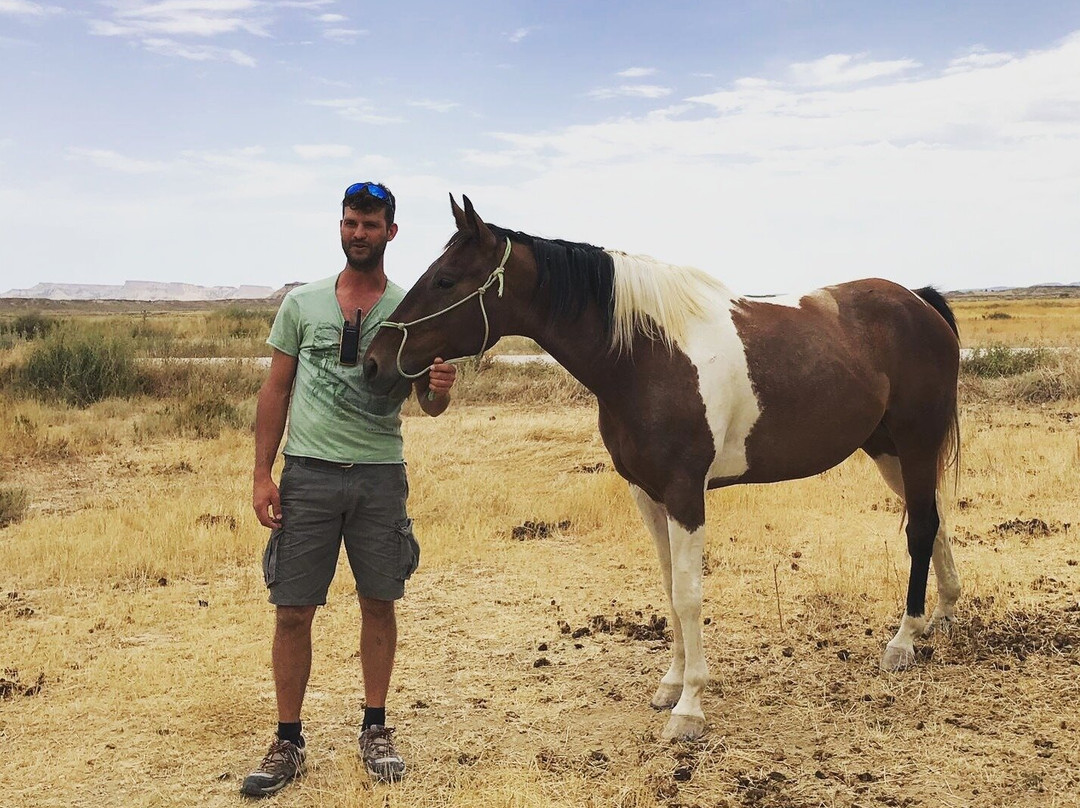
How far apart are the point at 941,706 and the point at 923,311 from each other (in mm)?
2036

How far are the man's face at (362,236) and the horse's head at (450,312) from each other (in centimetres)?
21

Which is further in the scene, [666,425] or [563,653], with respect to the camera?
[563,653]

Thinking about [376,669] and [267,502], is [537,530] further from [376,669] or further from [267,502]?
[267,502]

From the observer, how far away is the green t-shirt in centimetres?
350

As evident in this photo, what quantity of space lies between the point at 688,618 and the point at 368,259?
6.83 ft

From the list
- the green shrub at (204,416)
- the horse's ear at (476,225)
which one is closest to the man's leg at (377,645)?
the horse's ear at (476,225)

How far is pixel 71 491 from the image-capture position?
898 cm

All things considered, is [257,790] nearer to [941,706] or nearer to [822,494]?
[941,706]

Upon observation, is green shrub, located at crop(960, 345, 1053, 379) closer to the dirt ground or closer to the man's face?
the dirt ground

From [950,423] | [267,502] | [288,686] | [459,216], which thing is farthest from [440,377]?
[950,423]

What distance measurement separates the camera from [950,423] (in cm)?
492

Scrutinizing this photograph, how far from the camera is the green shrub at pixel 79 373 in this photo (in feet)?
45.9

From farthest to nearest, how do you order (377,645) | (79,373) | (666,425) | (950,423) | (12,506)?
(79,373) < (12,506) < (950,423) < (666,425) < (377,645)

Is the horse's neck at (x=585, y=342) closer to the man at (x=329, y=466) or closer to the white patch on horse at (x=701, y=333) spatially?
the white patch on horse at (x=701, y=333)
